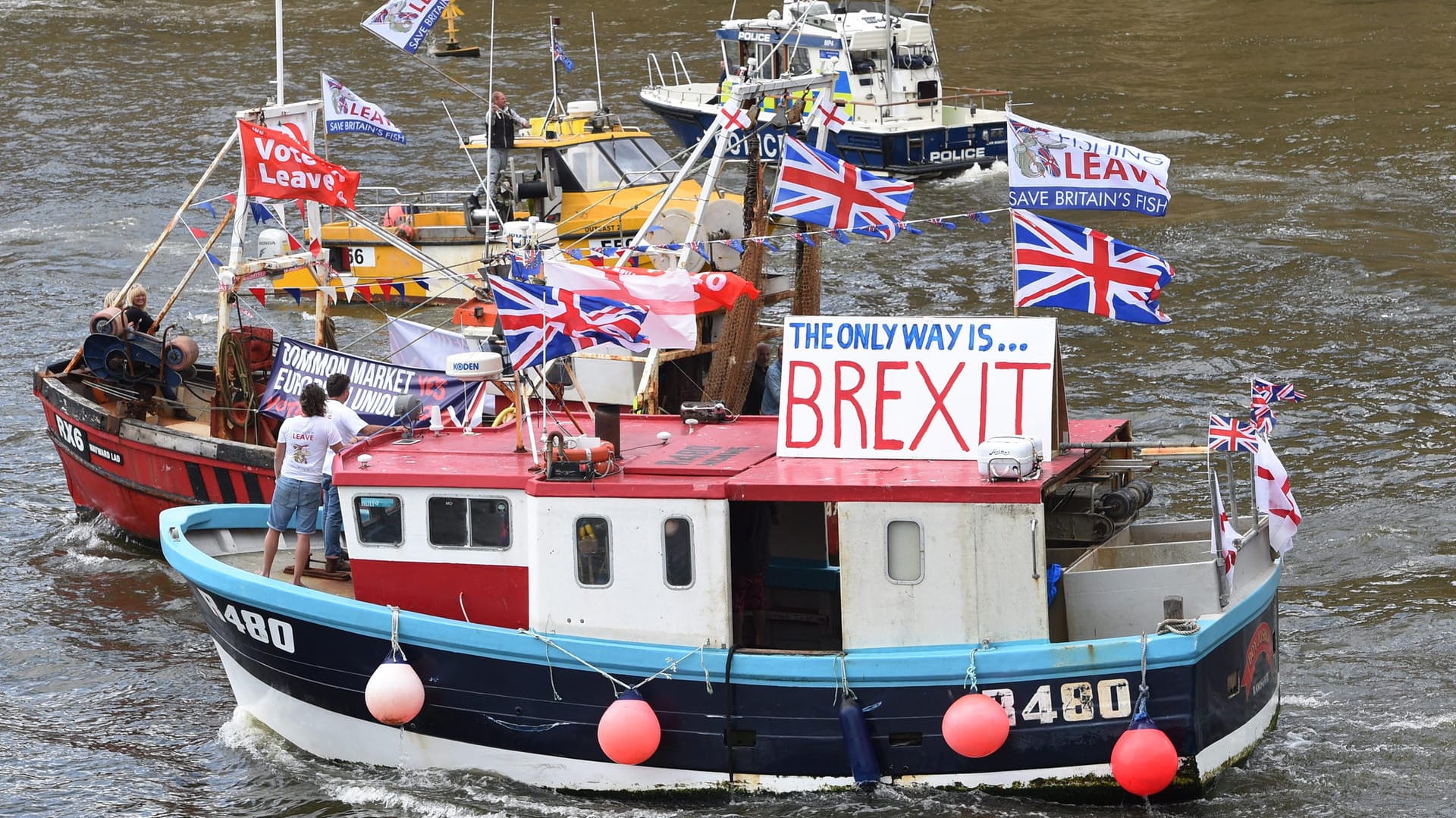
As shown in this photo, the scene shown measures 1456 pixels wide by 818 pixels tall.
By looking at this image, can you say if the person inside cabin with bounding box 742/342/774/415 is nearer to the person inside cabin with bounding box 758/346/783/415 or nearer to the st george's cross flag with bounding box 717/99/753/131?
the person inside cabin with bounding box 758/346/783/415

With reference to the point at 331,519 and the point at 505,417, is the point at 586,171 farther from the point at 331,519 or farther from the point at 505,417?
the point at 331,519

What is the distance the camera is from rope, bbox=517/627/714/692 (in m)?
11.3

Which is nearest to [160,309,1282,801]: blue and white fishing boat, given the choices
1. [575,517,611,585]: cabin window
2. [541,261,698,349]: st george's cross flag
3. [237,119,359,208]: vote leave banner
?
[575,517,611,585]: cabin window

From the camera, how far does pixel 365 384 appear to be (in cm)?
1558

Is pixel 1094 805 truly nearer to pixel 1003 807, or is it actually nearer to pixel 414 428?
pixel 1003 807

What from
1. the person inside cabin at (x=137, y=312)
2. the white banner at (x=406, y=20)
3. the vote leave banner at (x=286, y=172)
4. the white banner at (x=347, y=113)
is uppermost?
the white banner at (x=406, y=20)

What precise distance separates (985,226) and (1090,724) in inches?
744

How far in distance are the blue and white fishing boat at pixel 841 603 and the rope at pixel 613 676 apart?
0.02m

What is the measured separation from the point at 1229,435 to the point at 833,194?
4659 mm

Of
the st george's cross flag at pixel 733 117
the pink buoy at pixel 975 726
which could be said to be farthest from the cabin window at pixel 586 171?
the pink buoy at pixel 975 726

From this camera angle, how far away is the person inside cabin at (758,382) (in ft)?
55.4

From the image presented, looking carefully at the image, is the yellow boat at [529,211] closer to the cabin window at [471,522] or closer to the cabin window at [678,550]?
the cabin window at [471,522]

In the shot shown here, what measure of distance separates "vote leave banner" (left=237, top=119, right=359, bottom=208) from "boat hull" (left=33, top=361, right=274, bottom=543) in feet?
7.67

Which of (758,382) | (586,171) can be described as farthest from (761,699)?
(586,171)
